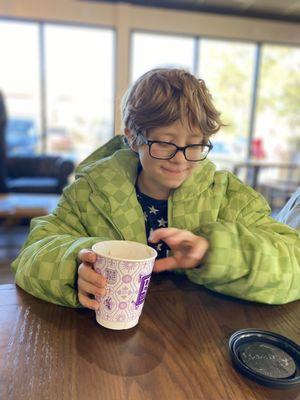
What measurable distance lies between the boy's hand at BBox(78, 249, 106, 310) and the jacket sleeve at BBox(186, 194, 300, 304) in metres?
0.18

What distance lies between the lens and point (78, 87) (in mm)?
5125

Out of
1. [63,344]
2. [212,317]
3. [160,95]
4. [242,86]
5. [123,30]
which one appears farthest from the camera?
[242,86]

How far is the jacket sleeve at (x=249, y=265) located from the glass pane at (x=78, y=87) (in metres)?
4.44

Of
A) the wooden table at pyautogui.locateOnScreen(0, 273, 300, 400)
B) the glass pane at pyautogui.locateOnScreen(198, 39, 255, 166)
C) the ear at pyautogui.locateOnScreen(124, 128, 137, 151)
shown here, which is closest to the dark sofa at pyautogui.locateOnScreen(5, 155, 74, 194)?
the glass pane at pyautogui.locateOnScreen(198, 39, 255, 166)

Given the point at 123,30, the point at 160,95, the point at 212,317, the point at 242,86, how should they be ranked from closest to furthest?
the point at 212,317 < the point at 160,95 < the point at 123,30 < the point at 242,86

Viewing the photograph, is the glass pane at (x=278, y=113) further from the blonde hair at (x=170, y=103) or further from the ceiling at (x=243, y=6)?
the blonde hair at (x=170, y=103)

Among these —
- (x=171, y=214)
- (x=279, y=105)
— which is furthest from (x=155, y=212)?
(x=279, y=105)

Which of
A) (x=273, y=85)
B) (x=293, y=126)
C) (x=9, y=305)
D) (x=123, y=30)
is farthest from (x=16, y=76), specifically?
(x=9, y=305)

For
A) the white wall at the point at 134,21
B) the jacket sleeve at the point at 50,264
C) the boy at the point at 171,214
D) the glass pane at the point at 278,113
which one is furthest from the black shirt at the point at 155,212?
the glass pane at the point at 278,113

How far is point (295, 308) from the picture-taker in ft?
2.16

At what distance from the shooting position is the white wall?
15.2ft

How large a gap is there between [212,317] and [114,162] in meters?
0.47

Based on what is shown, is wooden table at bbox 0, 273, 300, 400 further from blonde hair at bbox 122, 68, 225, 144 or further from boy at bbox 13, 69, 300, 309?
blonde hair at bbox 122, 68, 225, 144

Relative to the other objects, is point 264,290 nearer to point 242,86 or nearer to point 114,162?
point 114,162
